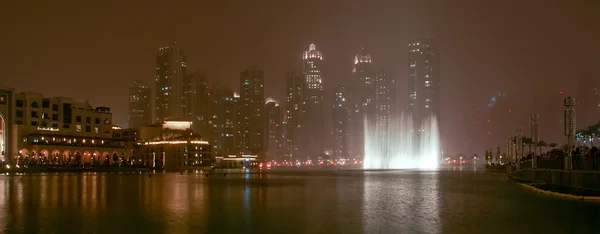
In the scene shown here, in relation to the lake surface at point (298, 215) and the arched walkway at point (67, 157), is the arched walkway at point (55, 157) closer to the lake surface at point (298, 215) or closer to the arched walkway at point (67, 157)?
the arched walkway at point (67, 157)

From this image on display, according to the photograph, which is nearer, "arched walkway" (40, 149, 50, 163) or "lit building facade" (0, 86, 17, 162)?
"lit building facade" (0, 86, 17, 162)

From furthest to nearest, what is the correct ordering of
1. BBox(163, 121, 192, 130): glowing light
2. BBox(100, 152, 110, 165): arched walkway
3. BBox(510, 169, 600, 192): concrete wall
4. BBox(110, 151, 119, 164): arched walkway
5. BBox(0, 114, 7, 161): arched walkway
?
BBox(163, 121, 192, 130): glowing light, BBox(110, 151, 119, 164): arched walkway, BBox(100, 152, 110, 165): arched walkway, BBox(0, 114, 7, 161): arched walkway, BBox(510, 169, 600, 192): concrete wall

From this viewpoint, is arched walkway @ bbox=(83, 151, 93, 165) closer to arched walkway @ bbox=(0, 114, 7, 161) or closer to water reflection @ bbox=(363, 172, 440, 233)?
arched walkway @ bbox=(0, 114, 7, 161)

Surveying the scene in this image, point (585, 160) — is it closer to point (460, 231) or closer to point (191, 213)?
point (460, 231)

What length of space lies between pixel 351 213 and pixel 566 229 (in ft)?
33.6

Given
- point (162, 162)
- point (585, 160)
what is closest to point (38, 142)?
point (162, 162)

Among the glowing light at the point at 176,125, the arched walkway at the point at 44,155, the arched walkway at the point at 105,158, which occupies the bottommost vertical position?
the arched walkway at the point at 105,158

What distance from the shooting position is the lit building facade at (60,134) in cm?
12038

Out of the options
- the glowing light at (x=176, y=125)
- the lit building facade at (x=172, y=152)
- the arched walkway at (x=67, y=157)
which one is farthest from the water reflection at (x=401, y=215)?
the glowing light at (x=176, y=125)

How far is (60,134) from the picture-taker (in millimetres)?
132125

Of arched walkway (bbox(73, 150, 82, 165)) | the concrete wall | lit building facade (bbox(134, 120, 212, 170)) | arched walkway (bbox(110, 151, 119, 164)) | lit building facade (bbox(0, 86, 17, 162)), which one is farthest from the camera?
lit building facade (bbox(134, 120, 212, 170))

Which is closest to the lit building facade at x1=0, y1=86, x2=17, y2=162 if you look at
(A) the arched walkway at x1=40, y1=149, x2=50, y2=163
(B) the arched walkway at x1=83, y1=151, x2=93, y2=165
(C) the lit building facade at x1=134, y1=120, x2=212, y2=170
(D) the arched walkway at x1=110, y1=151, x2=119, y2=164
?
(A) the arched walkway at x1=40, y1=149, x2=50, y2=163

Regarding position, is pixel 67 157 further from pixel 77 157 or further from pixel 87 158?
pixel 87 158

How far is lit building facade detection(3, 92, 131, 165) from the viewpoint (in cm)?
12038
